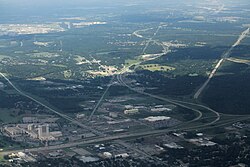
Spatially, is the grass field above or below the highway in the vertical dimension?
below

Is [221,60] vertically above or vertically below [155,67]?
above

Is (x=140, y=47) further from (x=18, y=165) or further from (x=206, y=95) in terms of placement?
(x=18, y=165)

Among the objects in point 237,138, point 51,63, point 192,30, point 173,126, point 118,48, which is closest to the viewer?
point 237,138

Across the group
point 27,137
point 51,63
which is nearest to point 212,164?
point 27,137

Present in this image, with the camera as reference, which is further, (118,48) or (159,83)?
(118,48)

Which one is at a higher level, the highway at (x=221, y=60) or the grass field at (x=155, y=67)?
the highway at (x=221, y=60)

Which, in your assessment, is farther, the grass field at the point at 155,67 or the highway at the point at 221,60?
the grass field at the point at 155,67

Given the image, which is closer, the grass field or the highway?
the highway

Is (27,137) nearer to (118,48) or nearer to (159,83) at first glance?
(159,83)

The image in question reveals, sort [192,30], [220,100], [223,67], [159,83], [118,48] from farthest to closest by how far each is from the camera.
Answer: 1. [192,30]
2. [118,48]
3. [223,67]
4. [159,83]
5. [220,100]

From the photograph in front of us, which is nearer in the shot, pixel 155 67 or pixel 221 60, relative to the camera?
pixel 155 67
